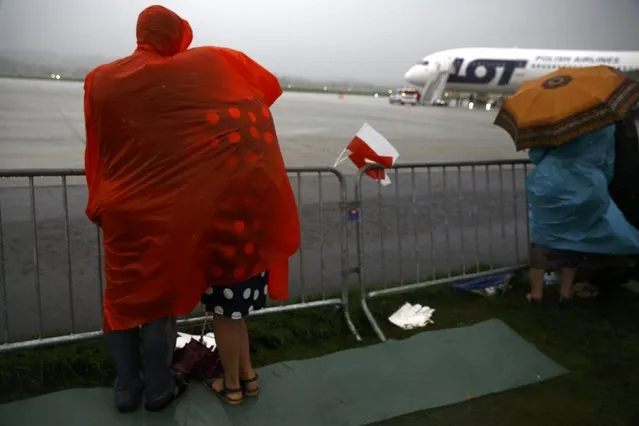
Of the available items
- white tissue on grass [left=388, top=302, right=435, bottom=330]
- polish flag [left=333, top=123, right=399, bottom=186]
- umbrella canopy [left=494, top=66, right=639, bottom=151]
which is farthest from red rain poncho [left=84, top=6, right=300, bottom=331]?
umbrella canopy [left=494, top=66, right=639, bottom=151]

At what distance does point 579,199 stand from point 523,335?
87 cm

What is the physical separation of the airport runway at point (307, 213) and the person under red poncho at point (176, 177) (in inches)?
42.7

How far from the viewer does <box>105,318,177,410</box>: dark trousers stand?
2.29 metres

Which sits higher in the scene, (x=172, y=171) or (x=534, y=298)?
(x=172, y=171)

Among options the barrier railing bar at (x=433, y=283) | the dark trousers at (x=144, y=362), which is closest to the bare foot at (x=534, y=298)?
the barrier railing bar at (x=433, y=283)

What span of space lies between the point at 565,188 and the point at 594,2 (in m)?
2.31

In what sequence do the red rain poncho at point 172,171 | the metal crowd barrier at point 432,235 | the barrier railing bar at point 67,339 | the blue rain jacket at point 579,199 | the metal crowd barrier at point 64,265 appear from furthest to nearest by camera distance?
1. the metal crowd barrier at point 432,235
2. the blue rain jacket at point 579,199
3. the metal crowd barrier at point 64,265
4. the barrier railing bar at point 67,339
5. the red rain poncho at point 172,171

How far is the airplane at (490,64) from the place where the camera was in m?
5.28

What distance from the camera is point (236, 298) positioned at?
90.3 inches

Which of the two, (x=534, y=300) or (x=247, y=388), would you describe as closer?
(x=247, y=388)

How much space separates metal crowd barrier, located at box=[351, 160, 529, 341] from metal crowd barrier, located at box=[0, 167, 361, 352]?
0.27m

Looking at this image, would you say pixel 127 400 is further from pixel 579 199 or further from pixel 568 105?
pixel 568 105

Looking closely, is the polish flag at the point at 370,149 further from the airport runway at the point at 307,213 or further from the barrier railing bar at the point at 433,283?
the barrier railing bar at the point at 433,283

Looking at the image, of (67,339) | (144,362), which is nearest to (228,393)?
(144,362)
